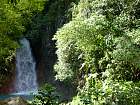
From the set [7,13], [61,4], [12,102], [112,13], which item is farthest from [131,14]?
[61,4]

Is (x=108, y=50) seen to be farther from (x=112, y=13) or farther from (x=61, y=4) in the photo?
(x=61, y=4)

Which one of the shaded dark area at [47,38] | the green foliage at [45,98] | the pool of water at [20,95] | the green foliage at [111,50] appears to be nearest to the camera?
the green foliage at [111,50]

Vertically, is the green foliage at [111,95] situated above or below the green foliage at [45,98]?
above

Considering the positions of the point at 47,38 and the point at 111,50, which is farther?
the point at 47,38

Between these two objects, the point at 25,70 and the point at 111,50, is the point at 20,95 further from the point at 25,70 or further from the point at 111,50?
the point at 111,50

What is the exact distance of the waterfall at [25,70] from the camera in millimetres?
25047

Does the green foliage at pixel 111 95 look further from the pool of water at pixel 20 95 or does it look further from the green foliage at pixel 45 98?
the pool of water at pixel 20 95

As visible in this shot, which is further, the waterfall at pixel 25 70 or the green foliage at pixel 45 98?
the waterfall at pixel 25 70

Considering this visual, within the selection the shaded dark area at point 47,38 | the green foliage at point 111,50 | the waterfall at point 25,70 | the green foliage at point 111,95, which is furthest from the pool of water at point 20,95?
the green foliage at point 111,95

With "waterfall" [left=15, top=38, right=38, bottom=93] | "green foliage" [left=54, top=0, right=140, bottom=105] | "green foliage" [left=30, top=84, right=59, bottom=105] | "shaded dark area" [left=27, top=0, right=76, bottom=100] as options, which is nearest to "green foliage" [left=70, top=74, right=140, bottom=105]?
"green foliage" [left=54, top=0, right=140, bottom=105]

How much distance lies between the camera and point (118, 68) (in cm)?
849

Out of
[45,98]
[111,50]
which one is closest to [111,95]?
[111,50]

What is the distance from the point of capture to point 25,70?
25547 mm

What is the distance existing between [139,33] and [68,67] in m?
6.10
